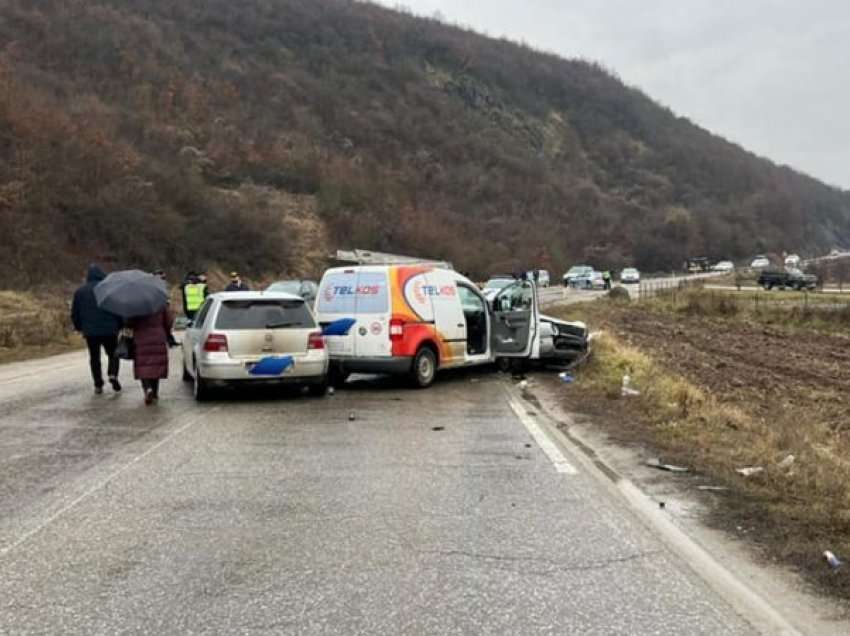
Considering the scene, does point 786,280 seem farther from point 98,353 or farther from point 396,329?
point 98,353

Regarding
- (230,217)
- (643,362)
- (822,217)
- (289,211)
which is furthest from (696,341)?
(822,217)

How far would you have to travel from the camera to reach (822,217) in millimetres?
173875

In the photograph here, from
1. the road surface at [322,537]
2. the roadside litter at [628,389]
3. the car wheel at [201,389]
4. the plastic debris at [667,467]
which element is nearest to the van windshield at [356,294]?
the car wheel at [201,389]

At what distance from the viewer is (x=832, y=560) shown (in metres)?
5.69

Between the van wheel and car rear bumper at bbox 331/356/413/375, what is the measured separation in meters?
0.20

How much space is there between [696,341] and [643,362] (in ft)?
37.7

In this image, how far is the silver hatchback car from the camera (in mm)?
12414

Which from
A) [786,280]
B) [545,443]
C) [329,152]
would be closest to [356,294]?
[545,443]

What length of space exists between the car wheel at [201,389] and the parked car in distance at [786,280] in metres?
54.2

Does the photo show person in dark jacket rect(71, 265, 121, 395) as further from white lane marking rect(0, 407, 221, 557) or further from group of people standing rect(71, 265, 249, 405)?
white lane marking rect(0, 407, 221, 557)

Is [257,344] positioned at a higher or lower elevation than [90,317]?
lower

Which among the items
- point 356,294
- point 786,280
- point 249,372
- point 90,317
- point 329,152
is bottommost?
point 786,280

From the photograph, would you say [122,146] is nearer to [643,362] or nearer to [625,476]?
[643,362]

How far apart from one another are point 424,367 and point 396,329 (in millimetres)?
896
